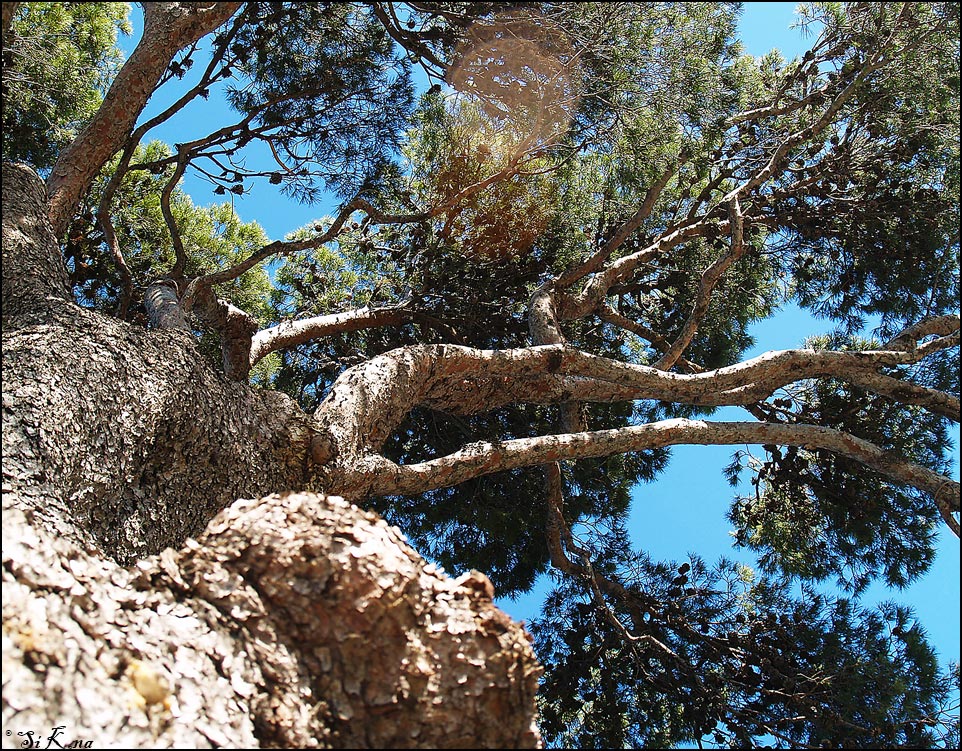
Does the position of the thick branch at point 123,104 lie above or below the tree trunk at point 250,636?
above

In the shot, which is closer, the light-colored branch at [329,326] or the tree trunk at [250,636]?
the tree trunk at [250,636]

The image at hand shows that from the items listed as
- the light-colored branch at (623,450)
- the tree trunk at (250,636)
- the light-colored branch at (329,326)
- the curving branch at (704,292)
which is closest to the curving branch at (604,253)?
the curving branch at (704,292)

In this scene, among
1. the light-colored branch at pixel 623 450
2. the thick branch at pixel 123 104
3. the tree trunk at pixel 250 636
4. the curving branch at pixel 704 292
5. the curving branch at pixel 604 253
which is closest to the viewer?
the tree trunk at pixel 250 636

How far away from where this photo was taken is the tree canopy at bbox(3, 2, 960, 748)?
3152mm

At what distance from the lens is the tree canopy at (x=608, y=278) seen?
3.15m

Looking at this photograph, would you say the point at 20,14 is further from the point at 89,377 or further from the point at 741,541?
the point at 741,541

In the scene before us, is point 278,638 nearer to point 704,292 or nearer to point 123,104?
point 123,104

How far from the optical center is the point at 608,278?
3.91 meters

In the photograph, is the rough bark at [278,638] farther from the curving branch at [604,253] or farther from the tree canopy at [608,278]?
the curving branch at [604,253]

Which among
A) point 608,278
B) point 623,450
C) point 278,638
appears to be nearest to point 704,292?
point 608,278

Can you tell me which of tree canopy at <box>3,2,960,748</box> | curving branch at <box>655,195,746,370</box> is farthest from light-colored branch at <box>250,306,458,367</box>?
curving branch at <box>655,195,746,370</box>

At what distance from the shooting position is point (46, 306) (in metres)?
2.17

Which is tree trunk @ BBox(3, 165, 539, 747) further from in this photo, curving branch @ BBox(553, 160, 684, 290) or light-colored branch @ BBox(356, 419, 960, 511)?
curving branch @ BBox(553, 160, 684, 290)

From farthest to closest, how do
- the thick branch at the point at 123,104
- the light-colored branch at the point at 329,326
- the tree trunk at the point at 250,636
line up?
the light-colored branch at the point at 329,326, the thick branch at the point at 123,104, the tree trunk at the point at 250,636
